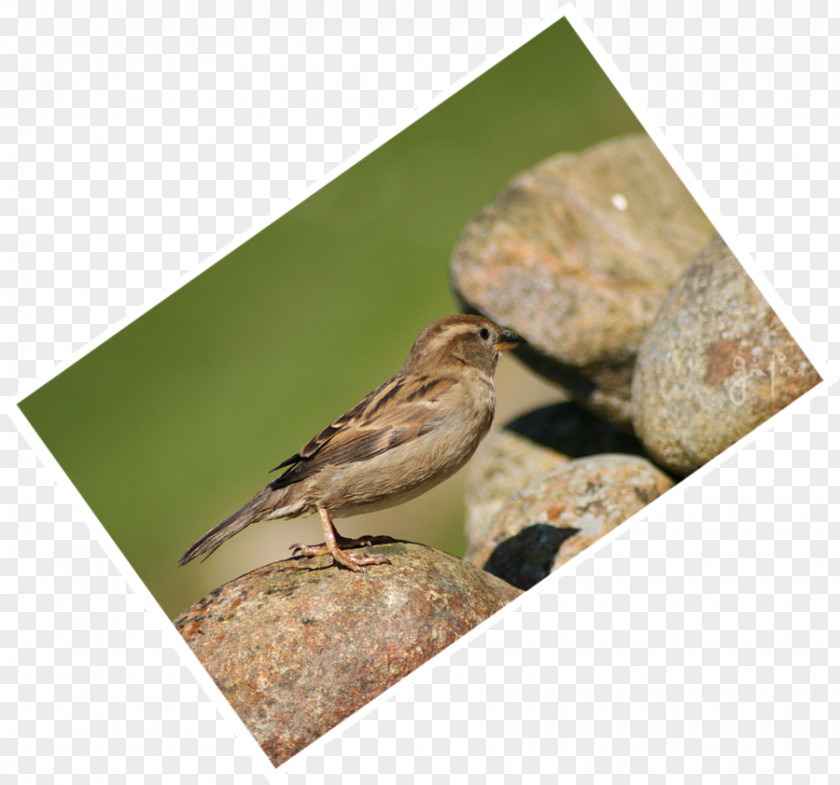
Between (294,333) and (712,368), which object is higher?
(294,333)

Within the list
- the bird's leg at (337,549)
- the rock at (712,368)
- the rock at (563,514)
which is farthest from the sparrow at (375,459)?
the rock at (712,368)

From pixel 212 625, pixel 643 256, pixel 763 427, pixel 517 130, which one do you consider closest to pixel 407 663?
pixel 212 625

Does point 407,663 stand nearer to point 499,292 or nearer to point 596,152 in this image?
point 499,292

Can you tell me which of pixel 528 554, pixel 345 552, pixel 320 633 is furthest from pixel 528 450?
pixel 320 633

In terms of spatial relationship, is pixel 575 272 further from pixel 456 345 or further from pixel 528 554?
pixel 528 554

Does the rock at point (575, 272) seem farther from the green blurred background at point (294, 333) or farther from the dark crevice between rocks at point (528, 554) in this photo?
the dark crevice between rocks at point (528, 554)

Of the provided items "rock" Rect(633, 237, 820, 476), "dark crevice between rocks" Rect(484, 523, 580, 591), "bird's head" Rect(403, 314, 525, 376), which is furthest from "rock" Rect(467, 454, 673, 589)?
"bird's head" Rect(403, 314, 525, 376)
